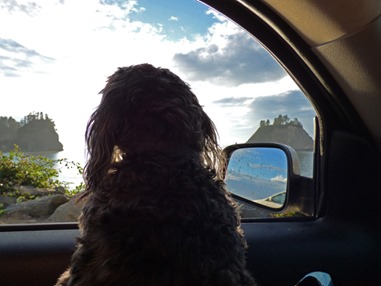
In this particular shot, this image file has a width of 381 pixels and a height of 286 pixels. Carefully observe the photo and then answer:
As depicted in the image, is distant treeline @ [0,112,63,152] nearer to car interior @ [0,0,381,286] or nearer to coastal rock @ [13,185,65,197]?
coastal rock @ [13,185,65,197]

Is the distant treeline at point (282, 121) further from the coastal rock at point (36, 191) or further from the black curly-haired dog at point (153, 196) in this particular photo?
the coastal rock at point (36, 191)

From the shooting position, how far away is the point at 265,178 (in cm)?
312

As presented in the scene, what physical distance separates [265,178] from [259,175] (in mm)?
49

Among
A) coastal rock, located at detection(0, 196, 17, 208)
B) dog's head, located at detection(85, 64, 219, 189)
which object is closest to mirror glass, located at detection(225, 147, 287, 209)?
dog's head, located at detection(85, 64, 219, 189)

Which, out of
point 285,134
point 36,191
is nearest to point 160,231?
point 285,134

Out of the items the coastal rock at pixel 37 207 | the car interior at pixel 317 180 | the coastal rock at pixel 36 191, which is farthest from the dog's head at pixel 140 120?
the coastal rock at pixel 36 191

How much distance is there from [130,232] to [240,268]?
484 mm

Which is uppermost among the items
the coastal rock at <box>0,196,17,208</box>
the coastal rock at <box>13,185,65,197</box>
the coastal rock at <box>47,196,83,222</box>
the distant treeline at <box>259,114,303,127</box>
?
the distant treeline at <box>259,114,303,127</box>

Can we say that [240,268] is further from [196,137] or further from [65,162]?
[65,162]

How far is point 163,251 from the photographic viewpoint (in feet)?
5.34

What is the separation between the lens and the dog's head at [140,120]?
197cm

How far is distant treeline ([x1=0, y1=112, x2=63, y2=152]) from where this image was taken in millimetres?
2748

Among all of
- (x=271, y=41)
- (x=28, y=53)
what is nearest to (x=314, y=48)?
(x=271, y=41)

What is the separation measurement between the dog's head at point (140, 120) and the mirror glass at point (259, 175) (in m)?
0.95
